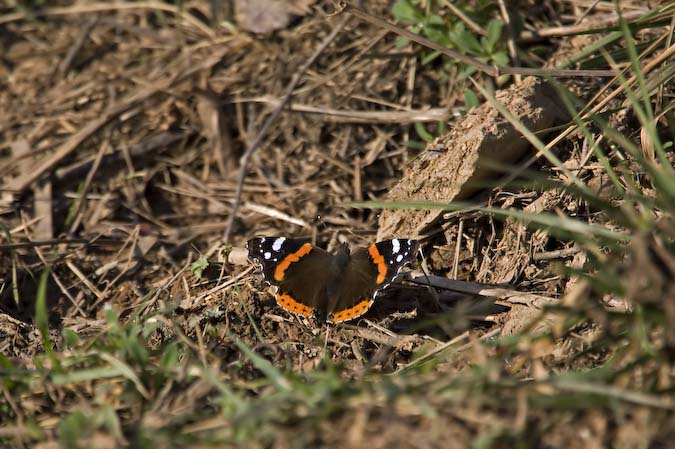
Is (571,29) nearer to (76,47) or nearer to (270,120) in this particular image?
(270,120)

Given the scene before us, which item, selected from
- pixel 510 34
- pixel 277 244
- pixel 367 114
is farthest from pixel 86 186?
pixel 510 34

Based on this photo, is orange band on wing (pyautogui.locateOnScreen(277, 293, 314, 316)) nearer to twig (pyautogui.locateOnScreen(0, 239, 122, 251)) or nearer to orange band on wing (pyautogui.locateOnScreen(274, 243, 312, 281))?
orange band on wing (pyautogui.locateOnScreen(274, 243, 312, 281))

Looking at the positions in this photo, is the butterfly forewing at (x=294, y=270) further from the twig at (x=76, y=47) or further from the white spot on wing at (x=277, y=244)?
the twig at (x=76, y=47)

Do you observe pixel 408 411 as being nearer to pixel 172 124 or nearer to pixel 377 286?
pixel 377 286

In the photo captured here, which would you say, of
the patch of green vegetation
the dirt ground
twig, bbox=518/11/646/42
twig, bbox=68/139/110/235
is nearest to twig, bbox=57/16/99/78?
the dirt ground

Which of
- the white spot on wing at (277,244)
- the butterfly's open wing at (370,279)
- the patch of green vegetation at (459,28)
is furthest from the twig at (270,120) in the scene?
the butterfly's open wing at (370,279)
